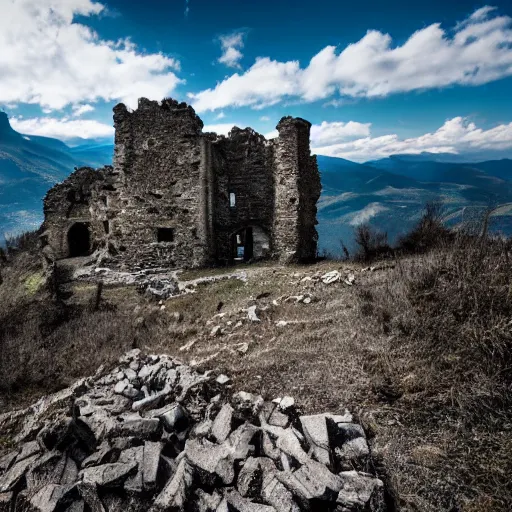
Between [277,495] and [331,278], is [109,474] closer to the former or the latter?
[277,495]

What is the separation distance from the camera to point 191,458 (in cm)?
372

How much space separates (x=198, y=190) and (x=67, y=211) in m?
11.2

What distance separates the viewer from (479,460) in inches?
133

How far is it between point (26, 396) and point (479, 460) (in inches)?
296

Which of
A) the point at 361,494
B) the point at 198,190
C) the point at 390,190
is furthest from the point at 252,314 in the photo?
the point at 390,190

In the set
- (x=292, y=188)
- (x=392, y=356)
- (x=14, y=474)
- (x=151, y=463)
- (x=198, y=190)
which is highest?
(x=198, y=190)

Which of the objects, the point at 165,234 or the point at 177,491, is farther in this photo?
the point at 165,234

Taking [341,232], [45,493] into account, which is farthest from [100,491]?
[341,232]

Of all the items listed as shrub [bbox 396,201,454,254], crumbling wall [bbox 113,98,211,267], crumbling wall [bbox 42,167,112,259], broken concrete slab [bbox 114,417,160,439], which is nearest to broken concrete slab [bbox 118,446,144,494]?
broken concrete slab [bbox 114,417,160,439]

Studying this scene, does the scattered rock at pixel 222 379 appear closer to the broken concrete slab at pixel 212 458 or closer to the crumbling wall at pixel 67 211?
the broken concrete slab at pixel 212 458

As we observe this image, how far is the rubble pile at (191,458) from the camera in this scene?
3229mm

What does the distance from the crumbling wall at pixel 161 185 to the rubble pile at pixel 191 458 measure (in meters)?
11.4

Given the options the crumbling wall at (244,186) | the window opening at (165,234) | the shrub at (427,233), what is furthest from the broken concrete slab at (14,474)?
the crumbling wall at (244,186)

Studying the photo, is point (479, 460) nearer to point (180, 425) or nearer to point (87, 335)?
point (180, 425)
